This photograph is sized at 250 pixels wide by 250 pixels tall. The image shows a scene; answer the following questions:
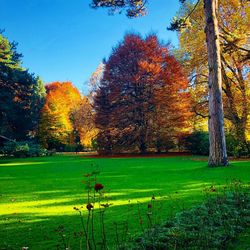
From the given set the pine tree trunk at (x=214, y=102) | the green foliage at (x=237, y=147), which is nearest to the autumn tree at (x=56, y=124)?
the green foliage at (x=237, y=147)

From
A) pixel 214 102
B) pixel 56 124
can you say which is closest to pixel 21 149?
pixel 56 124

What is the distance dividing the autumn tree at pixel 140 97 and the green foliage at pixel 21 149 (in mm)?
7332

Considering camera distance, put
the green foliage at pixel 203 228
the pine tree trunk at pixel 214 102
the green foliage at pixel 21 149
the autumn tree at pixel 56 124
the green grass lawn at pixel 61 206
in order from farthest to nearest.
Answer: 1. the autumn tree at pixel 56 124
2. the green foliage at pixel 21 149
3. the pine tree trunk at pixel 214 102
4. the green grass lawn at pixel 61 206
5. the green foliage at pixel 203 228

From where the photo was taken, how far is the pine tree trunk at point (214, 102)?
15.3 metres

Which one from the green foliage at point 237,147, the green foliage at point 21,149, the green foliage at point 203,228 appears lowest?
the green foliage at point 203,228

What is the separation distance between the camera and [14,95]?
40781 mm

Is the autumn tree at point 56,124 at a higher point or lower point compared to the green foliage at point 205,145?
higher

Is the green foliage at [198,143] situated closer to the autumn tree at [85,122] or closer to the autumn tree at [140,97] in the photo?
the autumn tree at [140,97]

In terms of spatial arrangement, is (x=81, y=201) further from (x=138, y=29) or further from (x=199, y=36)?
(x=138, y=29)

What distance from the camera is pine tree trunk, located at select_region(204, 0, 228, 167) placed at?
15.3 meters

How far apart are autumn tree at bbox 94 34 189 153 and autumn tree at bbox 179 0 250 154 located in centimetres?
524

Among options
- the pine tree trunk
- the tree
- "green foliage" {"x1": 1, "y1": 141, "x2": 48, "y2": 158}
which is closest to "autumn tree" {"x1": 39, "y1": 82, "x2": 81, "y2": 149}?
"green foliage" {"x1": 1, "y1": 141, "x2": 48, "y2": 158}

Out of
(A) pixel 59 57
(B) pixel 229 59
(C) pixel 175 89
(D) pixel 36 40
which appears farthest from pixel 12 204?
(A) pixel 59 57

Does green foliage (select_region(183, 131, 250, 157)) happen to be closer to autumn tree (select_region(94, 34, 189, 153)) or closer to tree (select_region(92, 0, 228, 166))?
autumn tree (select_region(94, 34, 189, 153))
